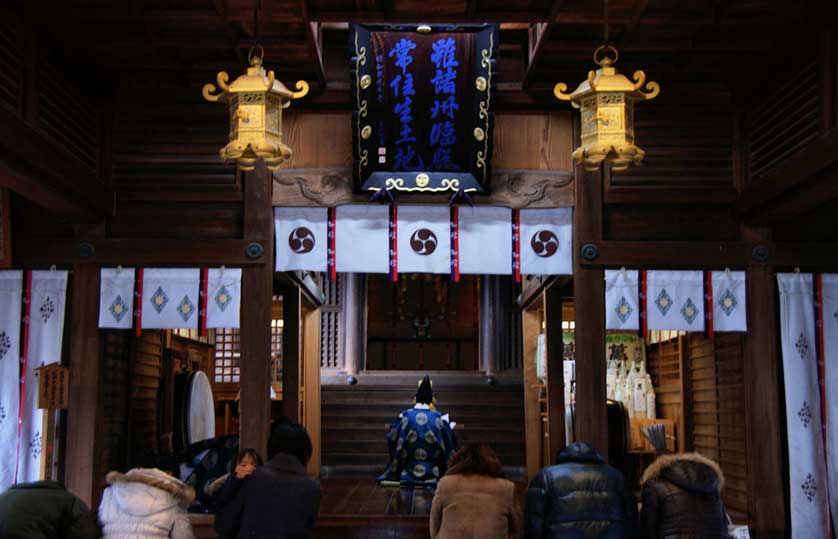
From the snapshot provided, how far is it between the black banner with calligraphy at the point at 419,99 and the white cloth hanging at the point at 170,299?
1936 mm

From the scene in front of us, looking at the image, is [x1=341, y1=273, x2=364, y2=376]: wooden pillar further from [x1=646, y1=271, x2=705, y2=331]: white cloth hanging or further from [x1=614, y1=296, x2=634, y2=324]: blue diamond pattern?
[x1=646, y1=271, x2=705, y2=331]: white cloth hanging

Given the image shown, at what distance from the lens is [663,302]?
29.3 feet

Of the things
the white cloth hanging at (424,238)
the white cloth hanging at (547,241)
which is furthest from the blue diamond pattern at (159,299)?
the white cloth hanging at (547,241)

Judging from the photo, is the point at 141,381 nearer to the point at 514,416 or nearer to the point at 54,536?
the point at 54,536

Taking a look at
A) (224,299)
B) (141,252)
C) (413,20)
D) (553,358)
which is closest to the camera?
(413,20)

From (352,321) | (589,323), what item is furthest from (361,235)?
(352,321)

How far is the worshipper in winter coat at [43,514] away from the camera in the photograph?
16.4 ft

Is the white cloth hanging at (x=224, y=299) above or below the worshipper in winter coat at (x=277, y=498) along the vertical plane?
above

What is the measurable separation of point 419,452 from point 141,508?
23.2 ft

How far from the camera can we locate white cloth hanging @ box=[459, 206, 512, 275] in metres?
9.17

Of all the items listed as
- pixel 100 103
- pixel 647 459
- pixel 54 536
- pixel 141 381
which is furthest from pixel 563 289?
pixel 54 536

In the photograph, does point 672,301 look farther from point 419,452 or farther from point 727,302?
point 419,452

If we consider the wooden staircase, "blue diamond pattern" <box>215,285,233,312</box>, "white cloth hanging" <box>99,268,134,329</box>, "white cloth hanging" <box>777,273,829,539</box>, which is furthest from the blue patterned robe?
"white cloth hanging" <box>777,273,829,539</box>

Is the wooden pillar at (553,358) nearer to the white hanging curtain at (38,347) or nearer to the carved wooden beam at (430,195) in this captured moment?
the carved wooden beam at (430,195)
